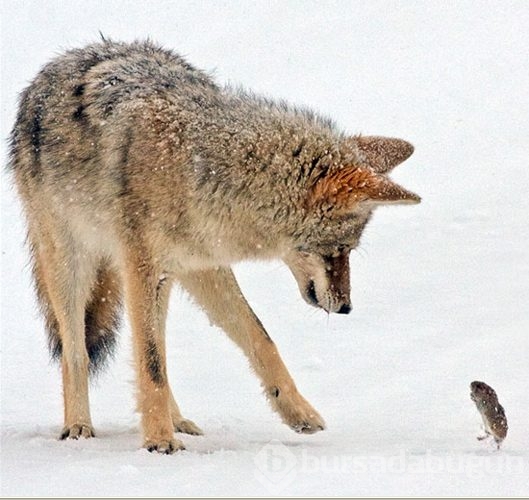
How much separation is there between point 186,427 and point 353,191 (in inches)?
65.8

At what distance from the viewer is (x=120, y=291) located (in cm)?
695

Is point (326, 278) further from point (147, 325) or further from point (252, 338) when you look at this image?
point (147, 325)

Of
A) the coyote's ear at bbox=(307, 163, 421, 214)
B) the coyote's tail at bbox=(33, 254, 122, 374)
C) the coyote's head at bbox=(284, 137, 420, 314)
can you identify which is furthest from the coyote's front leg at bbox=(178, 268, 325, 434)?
the coyote's ear at bbox=(307, 163, 421, 214)

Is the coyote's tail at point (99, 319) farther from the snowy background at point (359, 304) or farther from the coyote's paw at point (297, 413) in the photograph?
the coyote's paw at point (297, 413)

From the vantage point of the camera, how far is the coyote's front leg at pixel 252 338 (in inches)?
253

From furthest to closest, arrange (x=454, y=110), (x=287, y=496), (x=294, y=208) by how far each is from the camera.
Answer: (x=454, y=110) < (x=294, y=208) < (x=287, y=496)

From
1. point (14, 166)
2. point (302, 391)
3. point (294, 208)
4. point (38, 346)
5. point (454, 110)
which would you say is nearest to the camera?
point (294, 208)

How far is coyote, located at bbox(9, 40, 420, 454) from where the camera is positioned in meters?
5.91

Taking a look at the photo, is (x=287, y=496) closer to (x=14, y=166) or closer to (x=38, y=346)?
(x=14, y=166)

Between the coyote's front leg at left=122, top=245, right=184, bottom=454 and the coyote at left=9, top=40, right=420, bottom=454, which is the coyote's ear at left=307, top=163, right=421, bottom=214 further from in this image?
the coyote's front leg at left=122, top=245, right=184, bottom=454

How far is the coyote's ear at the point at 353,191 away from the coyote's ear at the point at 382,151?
44 centimetres

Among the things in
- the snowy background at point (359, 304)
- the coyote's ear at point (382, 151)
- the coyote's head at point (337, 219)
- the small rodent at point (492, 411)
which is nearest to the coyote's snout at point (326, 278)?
the coyote's head at point (337, 219)

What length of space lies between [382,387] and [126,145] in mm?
2251

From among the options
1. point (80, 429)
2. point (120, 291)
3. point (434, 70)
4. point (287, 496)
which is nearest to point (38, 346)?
point (120, 291)
